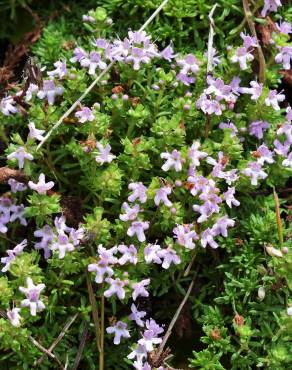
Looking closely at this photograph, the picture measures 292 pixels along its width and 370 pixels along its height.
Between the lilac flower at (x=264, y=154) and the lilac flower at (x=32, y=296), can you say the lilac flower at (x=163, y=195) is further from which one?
the lilac flower at (x=32, y=296)

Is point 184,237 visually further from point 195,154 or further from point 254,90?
point 254,90

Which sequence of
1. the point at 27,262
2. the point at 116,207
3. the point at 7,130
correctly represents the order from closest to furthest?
the point at 27,262 → the point at 116,207 → the point at 7,130

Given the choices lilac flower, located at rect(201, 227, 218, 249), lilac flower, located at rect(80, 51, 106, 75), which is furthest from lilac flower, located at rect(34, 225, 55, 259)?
lilac flower, located at rect(80, 51, 106, 75)

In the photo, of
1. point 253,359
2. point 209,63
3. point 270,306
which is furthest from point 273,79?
point 253,359

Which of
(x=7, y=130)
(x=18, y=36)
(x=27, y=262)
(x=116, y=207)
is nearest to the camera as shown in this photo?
(x=27, y=262)

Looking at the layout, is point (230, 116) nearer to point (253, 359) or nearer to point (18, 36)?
point (253, 359)

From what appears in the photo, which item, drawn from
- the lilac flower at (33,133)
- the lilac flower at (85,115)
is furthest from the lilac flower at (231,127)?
the lilac flower at (33,133)

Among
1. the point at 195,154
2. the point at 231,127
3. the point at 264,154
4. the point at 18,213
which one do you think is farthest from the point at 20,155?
the point at 264,154
